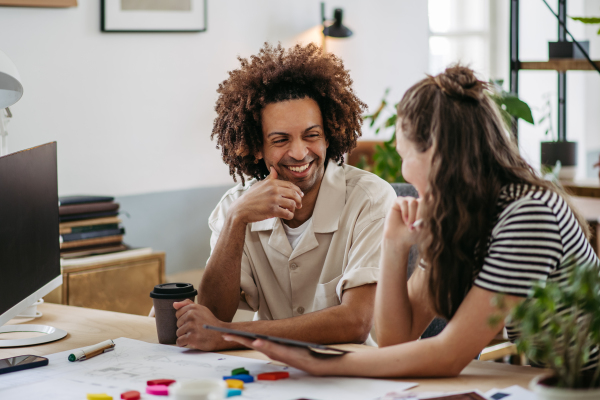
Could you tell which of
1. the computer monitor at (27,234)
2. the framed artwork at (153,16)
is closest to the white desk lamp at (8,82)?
the computer monitor at (27,234)

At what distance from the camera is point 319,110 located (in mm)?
1758

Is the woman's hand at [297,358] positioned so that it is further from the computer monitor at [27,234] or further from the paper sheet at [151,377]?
the computer monitor at [27,234]

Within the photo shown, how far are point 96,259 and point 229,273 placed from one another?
2.88 ft

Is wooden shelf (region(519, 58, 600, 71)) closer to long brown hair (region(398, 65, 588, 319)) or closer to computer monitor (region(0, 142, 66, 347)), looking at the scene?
long brown hair (region(398, 65, 588, 319))

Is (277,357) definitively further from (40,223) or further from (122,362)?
(40,223)

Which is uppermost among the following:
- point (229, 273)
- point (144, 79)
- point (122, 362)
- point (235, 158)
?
point (144, 79)

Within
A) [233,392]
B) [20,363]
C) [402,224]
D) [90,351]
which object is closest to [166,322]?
[90,351]

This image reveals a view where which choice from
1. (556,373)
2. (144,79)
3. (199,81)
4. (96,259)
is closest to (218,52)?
(199,81)

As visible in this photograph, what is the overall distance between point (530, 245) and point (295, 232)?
773 millimetres

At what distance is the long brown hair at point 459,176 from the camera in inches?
45.3

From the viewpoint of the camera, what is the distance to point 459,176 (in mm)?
1146

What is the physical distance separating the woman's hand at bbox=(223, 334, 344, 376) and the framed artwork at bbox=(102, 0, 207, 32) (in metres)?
2.08

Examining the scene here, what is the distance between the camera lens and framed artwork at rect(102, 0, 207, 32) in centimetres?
284

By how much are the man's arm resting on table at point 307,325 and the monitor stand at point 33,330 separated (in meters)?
0.30
